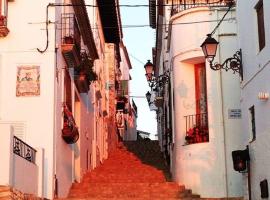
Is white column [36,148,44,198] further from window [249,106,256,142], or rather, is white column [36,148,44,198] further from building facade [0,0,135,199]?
window [249,106,256,142]

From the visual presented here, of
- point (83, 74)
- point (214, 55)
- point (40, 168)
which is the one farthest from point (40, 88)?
point (214, 55)

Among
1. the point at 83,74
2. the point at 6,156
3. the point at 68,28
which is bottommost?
the point at 6,156

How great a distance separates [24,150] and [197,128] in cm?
623

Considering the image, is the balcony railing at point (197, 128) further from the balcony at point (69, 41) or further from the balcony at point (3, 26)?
the balcony at point (3, 26)

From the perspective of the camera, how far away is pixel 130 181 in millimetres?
22812

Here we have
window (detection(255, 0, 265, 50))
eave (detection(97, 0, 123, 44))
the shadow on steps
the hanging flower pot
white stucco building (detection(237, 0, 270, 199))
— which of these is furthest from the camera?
eave (detection(97, 0, 123, 44))

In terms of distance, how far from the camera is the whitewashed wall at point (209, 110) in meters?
19.2

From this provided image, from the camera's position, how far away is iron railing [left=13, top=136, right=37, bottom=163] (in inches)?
595

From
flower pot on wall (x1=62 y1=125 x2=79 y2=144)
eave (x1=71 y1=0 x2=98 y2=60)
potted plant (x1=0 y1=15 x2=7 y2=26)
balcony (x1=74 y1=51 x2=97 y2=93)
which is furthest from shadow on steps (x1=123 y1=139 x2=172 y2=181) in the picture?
potted plant (x1=0 y1=15 x2=7 y2=26)

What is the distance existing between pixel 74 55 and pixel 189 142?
4403 mm

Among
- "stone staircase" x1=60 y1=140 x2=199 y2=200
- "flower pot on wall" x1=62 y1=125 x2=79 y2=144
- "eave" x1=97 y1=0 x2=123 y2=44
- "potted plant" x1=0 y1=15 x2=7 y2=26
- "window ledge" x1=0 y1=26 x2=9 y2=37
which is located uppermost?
"eave" x1=97 y1=0 x2=123 y2=44

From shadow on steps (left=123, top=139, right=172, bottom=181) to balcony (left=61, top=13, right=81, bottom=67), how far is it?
596 centimetres

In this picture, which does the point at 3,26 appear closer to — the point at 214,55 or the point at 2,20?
the point at 2,20

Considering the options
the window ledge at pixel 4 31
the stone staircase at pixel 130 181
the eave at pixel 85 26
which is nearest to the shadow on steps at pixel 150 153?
the stone staircase at pixel 130 181
